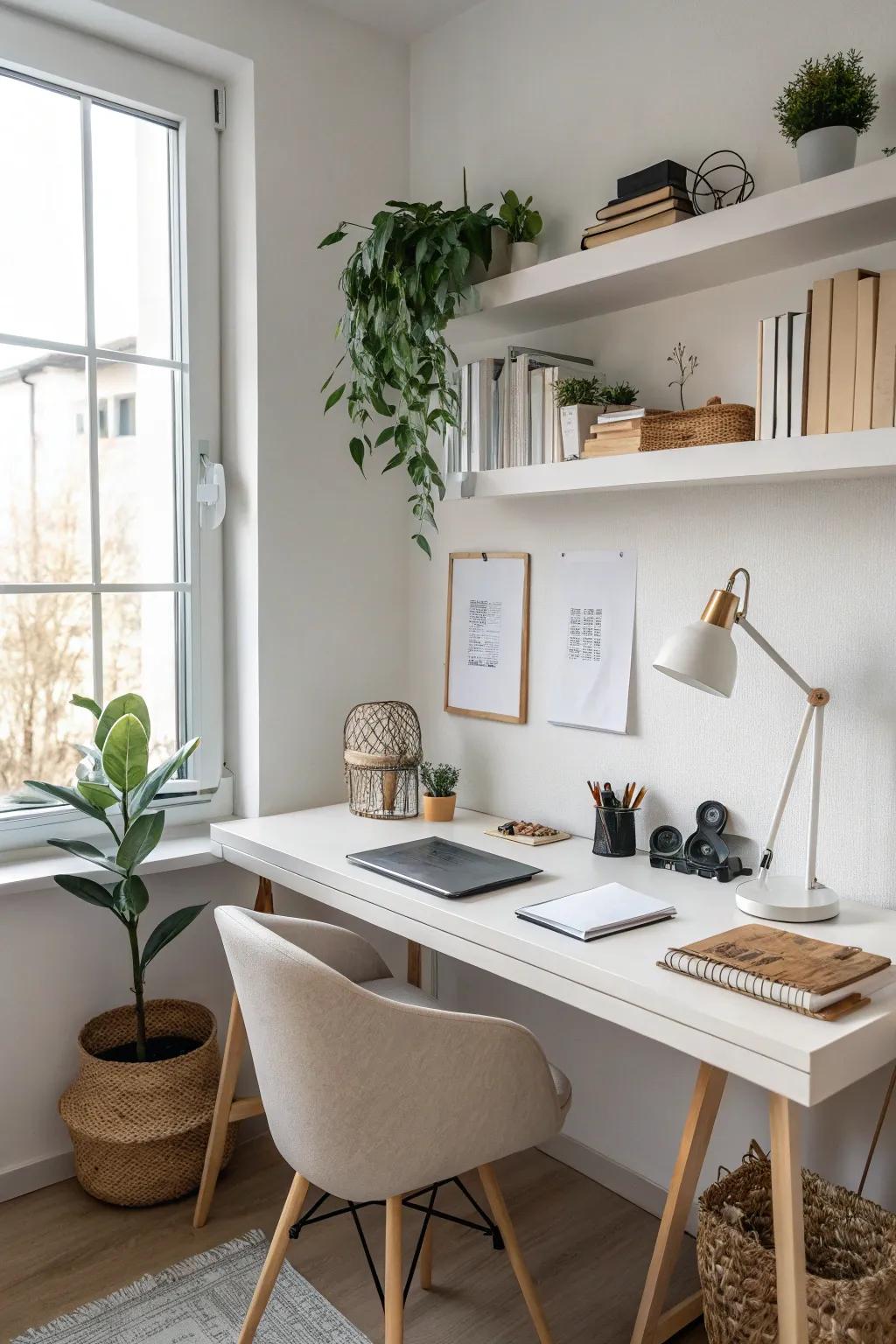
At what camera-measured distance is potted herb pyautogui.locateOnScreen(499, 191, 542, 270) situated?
226cm

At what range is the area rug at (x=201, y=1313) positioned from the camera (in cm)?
184

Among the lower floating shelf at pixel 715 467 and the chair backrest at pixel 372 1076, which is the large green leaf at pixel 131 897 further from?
the lower floating shelf at pixel 715 467

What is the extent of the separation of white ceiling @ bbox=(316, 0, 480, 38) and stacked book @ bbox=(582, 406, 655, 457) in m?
1.24

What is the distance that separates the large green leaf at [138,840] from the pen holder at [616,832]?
909 mm

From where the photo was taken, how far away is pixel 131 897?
85.4 inches

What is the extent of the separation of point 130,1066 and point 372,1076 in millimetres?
976

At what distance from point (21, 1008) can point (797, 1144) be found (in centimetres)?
163

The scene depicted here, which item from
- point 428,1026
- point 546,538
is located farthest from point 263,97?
point 428,1026

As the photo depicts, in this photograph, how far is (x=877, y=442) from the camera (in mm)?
1546

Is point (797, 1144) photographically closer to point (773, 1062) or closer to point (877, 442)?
point (773, 1062)

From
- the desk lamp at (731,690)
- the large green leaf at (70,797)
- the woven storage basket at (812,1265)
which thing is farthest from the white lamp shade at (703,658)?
the large green leaf at (70,797)

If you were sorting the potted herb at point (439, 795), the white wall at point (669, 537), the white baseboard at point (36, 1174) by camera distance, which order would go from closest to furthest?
the white wall at point (669, 537), the white baseboard at point (36, 1174), the potted herb at point (439, 795)

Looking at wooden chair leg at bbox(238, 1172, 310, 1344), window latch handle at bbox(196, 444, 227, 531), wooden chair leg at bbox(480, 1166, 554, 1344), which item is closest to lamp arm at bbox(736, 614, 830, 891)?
wooden chair leg at bbox(480, 1166, 554, 1344)

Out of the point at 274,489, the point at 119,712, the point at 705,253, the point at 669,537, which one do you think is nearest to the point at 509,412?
the point at 669,537
